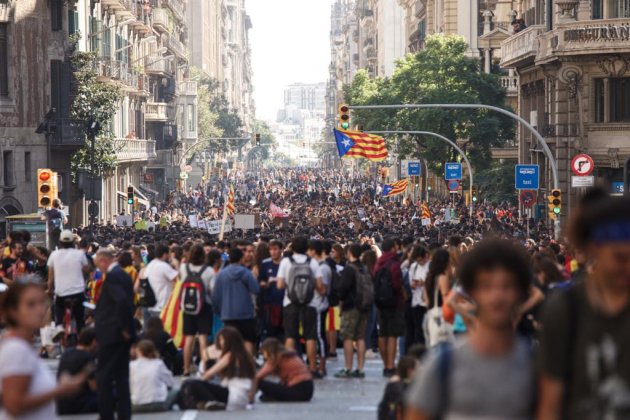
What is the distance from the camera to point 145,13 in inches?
3174

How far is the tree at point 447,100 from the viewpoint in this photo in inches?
2557

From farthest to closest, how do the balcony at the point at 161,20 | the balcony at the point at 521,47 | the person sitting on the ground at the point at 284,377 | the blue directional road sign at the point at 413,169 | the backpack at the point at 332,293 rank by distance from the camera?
the balcony at the point at 161,20 → the blue directional road sign at the point at 413,169 → the balcony at the point at 521,47 → the backpack at the point at 332,293 → the person sitting on the ground at the point at 284,377

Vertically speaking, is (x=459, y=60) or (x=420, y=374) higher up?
(x=459, y=60)

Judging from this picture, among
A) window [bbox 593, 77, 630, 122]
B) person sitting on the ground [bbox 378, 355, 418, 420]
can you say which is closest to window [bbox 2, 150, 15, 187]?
window [bbox 593, 77, 630, 122]

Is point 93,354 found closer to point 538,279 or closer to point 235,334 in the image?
point 235,334

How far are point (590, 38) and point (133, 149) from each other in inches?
1170

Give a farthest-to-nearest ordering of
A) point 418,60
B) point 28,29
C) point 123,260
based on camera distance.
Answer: point 418,60, point 28,29, point 123,260

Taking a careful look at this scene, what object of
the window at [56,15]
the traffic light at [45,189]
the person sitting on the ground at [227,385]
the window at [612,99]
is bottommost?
the person sitting on the ground at [227,385]

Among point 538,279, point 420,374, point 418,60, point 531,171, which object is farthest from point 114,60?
point 420,374

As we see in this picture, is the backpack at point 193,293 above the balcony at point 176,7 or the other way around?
the other way around

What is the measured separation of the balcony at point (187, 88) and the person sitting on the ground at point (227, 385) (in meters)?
94.8

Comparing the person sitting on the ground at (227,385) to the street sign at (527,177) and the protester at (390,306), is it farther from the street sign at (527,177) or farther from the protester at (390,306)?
the street sign at (527,177)

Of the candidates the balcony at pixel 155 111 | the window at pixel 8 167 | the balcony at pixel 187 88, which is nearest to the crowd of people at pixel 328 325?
the window at pixel 8 167

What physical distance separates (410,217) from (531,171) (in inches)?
685
